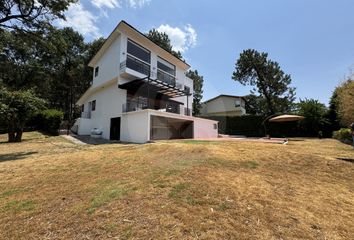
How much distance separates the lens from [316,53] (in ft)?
49.7

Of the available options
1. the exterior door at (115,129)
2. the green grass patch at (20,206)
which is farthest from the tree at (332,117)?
the green grass patch at (20,206)

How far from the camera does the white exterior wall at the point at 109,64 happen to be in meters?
17.5

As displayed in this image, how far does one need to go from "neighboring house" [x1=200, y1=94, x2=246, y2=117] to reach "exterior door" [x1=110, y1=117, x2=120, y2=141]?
2142 centimetres

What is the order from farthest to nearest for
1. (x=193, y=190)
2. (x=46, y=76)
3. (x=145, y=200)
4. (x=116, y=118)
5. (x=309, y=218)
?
(x=46, y=76), (x=116, y=118), (x=193, y=190), (x=145, y=200), (x=309, y=218)

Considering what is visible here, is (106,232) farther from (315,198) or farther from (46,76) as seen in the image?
(46,76)


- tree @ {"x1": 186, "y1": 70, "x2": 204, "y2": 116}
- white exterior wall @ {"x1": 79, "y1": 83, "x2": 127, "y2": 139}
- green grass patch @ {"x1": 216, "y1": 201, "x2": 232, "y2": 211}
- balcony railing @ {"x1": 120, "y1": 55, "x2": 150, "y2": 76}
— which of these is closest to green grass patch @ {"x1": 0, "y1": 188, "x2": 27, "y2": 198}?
green grass patch @ {"x1": 216, "y1": 201, "x2": 232, "y2": 211}

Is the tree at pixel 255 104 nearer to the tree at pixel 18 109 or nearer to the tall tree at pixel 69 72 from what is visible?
the tall tree at pixel 69 72

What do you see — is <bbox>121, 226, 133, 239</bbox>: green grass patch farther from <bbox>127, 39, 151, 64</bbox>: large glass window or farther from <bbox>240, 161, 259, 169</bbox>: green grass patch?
<bbox>127, 39, 151, 64</bbox>: large glass window

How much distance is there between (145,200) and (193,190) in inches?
37.2

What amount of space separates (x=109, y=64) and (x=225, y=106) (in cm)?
2347

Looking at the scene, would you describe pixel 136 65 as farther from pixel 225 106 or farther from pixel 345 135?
pixel 225 106

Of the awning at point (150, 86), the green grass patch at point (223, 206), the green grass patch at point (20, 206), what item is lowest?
the green grass patch at point (20, 206)

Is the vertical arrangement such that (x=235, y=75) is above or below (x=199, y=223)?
above

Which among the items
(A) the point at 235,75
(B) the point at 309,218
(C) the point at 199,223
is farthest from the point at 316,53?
(A) the point at 235,75
